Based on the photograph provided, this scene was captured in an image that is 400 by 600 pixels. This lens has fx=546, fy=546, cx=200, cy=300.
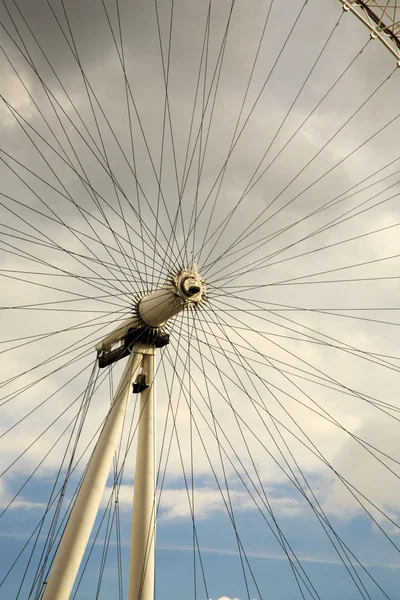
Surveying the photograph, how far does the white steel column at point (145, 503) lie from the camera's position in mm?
19516

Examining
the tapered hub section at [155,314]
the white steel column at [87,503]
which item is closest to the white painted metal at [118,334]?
the tapered hub section at [155,314]

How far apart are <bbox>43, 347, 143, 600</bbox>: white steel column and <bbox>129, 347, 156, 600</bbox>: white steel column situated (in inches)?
35.9

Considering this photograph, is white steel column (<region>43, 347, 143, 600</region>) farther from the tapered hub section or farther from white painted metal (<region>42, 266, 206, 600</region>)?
the tapered hub section

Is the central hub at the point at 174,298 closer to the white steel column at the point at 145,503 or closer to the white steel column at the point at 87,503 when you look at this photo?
the white steel column at the point at 145,503

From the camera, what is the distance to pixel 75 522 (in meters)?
19.0

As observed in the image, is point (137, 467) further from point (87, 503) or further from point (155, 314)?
point (155, 314)

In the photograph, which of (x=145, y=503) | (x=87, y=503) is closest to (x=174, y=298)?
(x=145, y=503)

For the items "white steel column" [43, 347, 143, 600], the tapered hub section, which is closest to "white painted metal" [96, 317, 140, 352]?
the tapered hub section

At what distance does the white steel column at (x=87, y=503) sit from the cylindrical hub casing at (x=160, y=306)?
2084 millimetres

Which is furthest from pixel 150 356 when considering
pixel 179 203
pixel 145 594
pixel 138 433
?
pixel 145 594

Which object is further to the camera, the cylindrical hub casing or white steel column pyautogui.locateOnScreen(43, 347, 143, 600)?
the cylindrical hub casing

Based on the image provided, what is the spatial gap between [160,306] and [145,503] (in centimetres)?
757

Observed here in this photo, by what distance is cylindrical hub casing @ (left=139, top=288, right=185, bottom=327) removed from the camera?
70.9ft

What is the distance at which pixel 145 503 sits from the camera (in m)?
20.7
